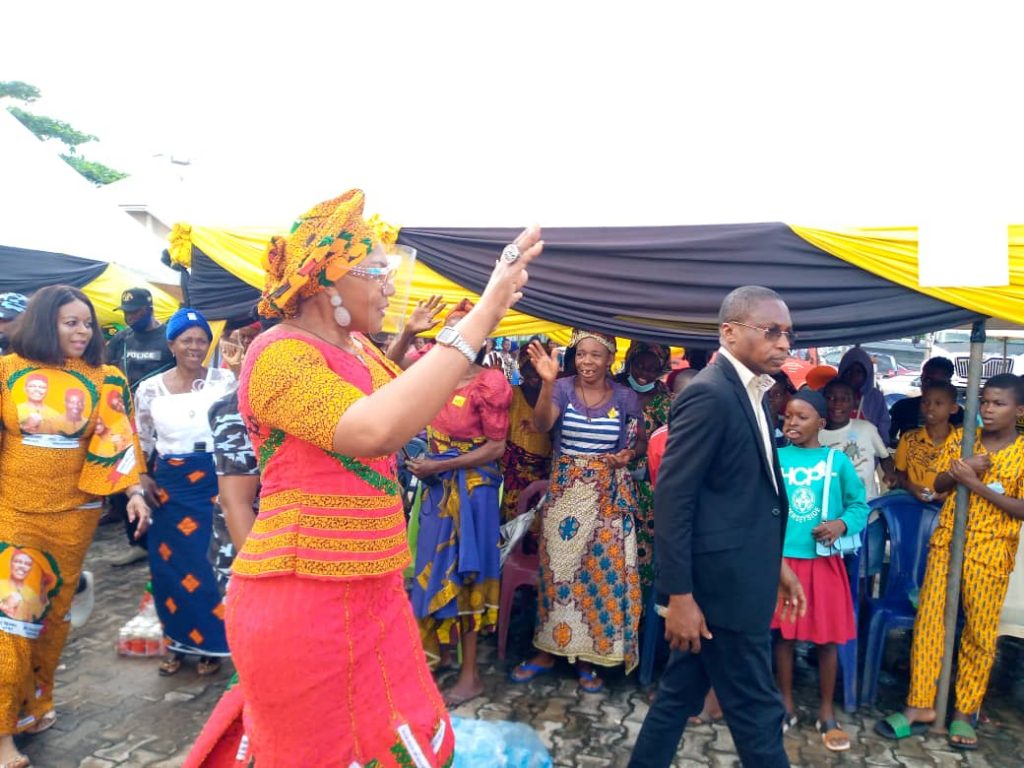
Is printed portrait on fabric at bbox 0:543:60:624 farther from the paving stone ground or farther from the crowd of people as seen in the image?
the paving stone ground

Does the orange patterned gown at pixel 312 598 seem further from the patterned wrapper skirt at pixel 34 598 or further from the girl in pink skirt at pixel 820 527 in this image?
the girl in pink skirt at pixel 820 527

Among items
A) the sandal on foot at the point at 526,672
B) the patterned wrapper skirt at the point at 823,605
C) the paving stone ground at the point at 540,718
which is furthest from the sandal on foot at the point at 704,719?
the sandal on foot at the point at 526,672

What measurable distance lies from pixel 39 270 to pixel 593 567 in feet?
18.8

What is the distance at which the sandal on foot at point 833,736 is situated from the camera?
3359mm

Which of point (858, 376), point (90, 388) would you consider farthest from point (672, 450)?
point (858, 376)

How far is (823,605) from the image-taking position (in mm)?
3479

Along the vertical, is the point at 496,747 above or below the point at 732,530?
below

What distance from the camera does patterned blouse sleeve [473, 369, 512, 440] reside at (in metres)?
3.76

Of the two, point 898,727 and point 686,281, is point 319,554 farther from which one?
point 898,727

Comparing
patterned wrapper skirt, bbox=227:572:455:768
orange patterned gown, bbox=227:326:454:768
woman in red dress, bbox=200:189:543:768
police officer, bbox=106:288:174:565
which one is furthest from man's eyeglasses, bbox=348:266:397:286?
police officer, bbox=106:288:174:565

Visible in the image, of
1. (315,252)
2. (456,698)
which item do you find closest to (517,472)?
(456,698)

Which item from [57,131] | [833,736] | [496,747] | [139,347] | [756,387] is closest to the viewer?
[756,387]

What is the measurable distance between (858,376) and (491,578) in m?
3.36

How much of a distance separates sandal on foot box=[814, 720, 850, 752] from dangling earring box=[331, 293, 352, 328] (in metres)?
3.05
